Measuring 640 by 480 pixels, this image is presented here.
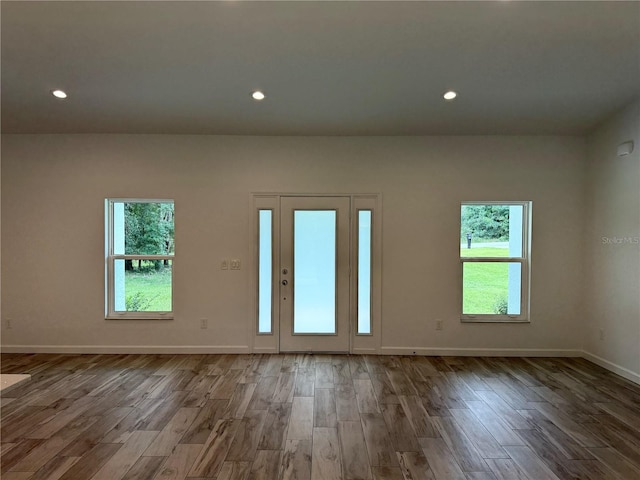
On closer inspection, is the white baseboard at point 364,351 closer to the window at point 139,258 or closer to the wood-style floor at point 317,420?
the wood-style floor at point 317,420

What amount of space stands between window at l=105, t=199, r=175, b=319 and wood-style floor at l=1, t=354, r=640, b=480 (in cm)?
71

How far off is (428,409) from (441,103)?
3.05 metres

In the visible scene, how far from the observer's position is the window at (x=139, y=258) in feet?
14.3

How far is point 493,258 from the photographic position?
4363 mm

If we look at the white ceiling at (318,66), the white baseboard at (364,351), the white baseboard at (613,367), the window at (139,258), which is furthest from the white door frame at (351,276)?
the white baseboard at (613,367)

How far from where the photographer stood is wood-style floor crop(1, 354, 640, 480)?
85.1 inches

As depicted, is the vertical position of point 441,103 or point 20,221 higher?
point 441,103

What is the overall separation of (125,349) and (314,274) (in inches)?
103

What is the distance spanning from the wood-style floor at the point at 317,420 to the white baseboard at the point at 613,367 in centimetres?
12

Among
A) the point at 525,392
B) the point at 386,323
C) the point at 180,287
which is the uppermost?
the point at 180,287

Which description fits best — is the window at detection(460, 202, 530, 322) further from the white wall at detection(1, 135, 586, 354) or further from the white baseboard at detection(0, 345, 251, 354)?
the white baseboard at detection(0, 345, 251, 354)

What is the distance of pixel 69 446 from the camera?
2367 millimetres

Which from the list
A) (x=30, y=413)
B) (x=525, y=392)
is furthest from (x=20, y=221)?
(x=525, y=392)

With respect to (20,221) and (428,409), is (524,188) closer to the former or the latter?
(428,409)
